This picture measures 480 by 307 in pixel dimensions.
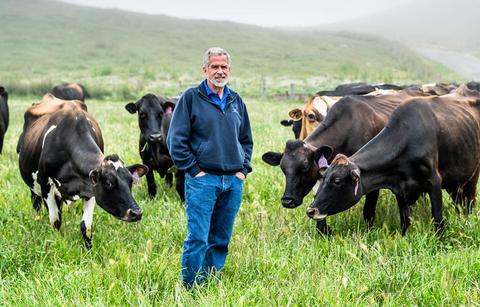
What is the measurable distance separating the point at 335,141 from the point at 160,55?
58330 mm

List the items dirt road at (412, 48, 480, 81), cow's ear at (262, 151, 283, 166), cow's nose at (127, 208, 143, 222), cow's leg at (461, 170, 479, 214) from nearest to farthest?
1. cow's nose at (127, 208, 143, 222)
2. cow's ear at (262, 151, 283, 166)
3. cow's leg at (461, 170, 479, 214)
4. dirt road at (412, 48, 480, 81)

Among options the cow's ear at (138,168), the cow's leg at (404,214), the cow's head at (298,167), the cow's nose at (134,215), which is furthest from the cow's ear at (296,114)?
the cow's nose at (134,215)

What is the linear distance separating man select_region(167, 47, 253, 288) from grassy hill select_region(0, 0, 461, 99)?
27997 millimetres

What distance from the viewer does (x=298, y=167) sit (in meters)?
5.22

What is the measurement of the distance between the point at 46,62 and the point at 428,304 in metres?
57.4

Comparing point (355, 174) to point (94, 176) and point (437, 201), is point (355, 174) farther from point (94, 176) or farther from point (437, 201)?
point (94, 176)

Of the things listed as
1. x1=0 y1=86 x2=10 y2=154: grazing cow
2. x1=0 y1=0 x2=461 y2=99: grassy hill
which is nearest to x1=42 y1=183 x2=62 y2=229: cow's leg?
x1=0 y1=86 x2=10 y2=154: grazing cow

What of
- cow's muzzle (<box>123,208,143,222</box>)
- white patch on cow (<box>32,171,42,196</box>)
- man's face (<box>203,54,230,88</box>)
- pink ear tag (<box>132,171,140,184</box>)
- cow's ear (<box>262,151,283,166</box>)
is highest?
man's face (<box>203,54,230,88</box>)

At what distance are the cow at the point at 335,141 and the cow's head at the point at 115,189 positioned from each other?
164 cm

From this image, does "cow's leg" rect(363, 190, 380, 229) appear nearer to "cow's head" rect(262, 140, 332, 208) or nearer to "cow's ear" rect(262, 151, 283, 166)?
"cow's head" rect(262, 140, 332, 208)

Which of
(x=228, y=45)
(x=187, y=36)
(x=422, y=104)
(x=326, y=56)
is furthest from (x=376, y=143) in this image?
(x=187, y=36)

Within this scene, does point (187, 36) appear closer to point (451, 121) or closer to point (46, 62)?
point (46, 62)

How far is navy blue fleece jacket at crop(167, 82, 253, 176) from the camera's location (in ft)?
11.8

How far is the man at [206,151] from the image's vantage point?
3598 millimetres
